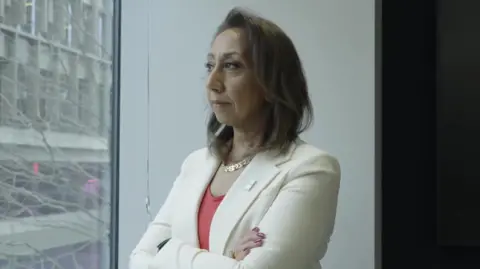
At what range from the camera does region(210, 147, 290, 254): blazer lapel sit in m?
1.56

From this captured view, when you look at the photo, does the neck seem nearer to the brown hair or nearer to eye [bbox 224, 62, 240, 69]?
the brown hair

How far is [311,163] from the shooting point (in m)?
1.57

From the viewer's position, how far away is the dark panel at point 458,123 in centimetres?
163

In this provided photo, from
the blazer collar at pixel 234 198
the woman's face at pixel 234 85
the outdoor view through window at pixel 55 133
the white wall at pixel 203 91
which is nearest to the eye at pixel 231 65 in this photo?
the woman's face at pixel 234 85

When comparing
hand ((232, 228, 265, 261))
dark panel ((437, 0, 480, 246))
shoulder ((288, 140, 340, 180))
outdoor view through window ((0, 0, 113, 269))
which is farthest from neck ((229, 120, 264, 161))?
outdoor view through window ((0, 0, 113, 269))

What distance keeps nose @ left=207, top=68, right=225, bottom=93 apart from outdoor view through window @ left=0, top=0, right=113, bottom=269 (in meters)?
0.79

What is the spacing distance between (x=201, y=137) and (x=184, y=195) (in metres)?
0.68

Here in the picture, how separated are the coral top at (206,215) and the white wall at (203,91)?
0.64 m

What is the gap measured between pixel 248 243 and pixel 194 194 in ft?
0.93

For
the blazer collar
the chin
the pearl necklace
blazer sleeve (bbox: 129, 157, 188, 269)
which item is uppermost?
the chin

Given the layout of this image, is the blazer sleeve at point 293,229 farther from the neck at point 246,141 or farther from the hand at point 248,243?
the neck at point 246,141

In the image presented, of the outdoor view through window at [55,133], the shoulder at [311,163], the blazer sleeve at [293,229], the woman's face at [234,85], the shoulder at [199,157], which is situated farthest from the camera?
the outdoor view through window at [55,133]

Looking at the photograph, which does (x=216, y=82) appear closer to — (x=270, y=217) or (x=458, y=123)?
(x=270, y=217)

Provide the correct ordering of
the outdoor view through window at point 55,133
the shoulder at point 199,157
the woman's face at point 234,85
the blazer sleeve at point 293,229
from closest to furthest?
the blazer sleeve at point 293,229 < the woman's face at point 234,85 < the shoulder at point 199,157 < the outdoor view through window at point 55,133
